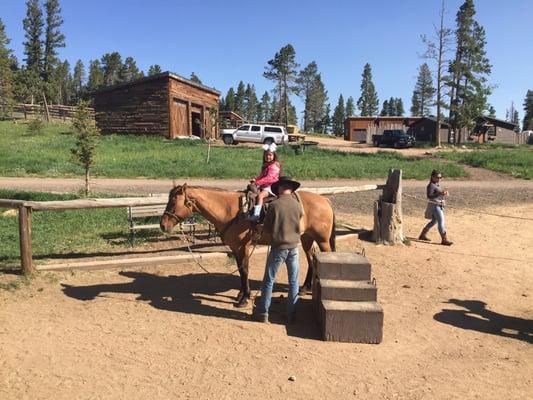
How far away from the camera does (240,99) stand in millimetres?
125188

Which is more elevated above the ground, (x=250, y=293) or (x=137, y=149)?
(x=137, y=149)

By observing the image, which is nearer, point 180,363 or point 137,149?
point 180,363

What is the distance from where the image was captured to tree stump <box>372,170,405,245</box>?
9.87 meters

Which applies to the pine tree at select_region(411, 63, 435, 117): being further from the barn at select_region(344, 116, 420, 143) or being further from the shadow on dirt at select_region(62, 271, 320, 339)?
the shadow on dirt at select_region(62, 271, 320, 339)

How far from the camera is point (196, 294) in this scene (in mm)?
6988

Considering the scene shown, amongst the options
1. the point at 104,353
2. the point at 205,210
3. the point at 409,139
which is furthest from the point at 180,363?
the point at 409,139

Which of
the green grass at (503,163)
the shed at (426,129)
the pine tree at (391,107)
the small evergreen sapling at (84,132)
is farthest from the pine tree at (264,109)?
the small evergreen sapling at (84,132)

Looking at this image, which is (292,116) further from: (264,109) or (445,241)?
(445,241)

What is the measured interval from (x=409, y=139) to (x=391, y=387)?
3645cm

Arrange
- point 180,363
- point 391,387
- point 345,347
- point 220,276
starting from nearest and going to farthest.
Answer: point 391,387 → point 180,363 → point 345,347 → point 220,276

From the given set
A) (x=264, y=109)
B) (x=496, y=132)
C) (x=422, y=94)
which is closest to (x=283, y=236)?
(x=496, y=132)

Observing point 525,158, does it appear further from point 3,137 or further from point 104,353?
point 3,137

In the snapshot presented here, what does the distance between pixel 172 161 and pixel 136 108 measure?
38.1 ft

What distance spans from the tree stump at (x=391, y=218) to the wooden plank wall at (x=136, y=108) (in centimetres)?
2395
